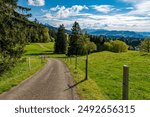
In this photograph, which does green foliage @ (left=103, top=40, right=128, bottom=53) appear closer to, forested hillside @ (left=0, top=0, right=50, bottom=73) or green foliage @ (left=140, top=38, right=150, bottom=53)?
green foliage @ (left=140, top=38, right=150, bottom=53)

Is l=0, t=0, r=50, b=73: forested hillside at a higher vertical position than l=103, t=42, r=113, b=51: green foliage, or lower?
higher

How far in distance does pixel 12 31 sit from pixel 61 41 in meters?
106

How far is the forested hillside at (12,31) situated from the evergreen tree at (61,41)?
102488 millimetres

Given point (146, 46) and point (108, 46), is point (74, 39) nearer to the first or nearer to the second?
point (146, 46)

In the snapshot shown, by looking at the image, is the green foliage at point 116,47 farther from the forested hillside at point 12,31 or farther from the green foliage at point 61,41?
the forested hillside at point 12,31

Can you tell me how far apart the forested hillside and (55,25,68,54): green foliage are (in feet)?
336

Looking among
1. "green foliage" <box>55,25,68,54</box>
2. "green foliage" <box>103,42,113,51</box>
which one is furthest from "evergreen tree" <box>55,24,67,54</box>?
"green foliage" <box>103,42,113,51</box>

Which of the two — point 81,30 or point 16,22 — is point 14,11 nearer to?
point 16,22

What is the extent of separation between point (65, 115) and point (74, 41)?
105 metres

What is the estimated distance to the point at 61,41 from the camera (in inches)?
5212

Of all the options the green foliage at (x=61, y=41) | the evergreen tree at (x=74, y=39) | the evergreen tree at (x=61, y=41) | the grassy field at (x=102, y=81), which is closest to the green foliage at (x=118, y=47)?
the green foliage at (x=61, y=41)

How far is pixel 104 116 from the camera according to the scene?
28.4 ft

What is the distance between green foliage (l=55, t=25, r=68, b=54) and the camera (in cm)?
13200

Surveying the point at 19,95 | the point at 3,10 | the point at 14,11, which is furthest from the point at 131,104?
the point at 14,11
